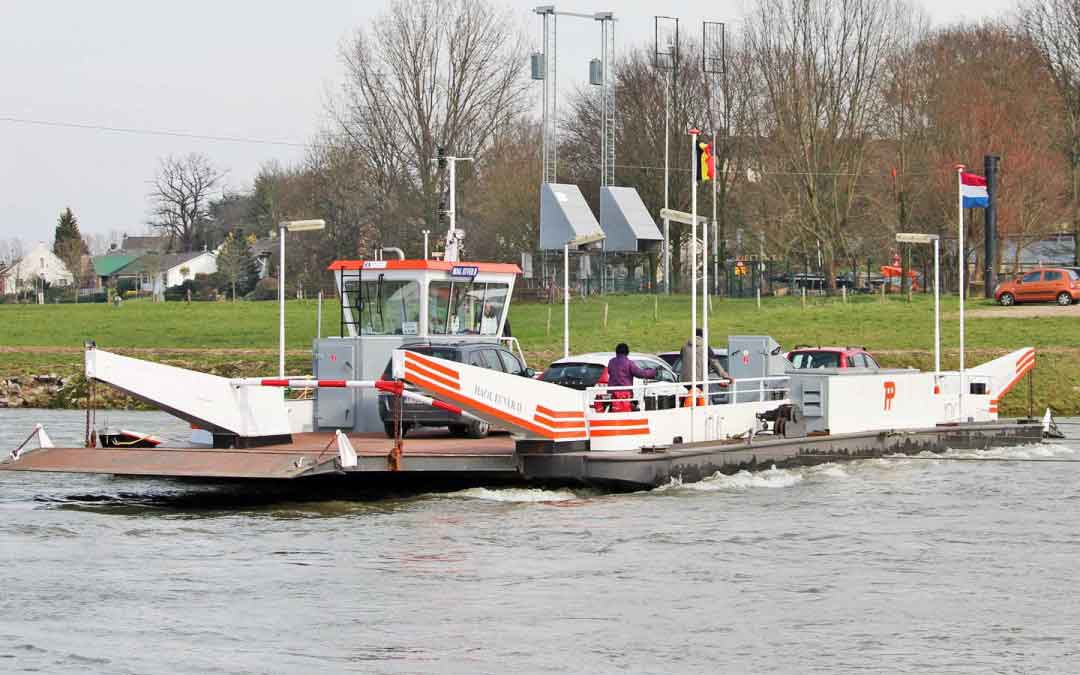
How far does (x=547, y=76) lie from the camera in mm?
59562

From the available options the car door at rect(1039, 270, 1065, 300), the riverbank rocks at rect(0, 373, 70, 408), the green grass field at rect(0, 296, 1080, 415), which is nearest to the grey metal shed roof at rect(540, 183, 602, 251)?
the green grass field at rect(0, 296, 1080, 415)

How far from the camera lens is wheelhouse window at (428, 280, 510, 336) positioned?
25.3 m

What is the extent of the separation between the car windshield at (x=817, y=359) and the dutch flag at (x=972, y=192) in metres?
3.58

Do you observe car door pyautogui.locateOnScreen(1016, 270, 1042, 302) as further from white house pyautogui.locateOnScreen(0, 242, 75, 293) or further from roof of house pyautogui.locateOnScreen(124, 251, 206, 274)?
white house pyautogui.locateOnScreen(0, 242, 75, 293)

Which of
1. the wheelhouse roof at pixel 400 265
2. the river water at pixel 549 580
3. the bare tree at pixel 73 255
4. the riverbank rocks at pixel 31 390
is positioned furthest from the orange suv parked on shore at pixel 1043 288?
the bare tree at pixel 73 255

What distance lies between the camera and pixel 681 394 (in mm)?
22734

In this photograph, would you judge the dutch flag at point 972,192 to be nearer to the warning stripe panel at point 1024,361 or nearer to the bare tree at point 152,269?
the warning stripe panel at point 1024,361

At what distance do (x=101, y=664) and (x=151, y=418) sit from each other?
27.5 meters

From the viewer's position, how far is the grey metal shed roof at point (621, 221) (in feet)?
204

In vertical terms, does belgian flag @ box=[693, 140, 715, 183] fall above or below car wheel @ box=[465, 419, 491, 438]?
above

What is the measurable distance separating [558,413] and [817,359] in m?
10.2

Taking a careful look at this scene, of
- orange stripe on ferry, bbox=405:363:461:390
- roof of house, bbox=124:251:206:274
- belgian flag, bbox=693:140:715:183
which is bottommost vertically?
orange stripe on ferry, bbox=405:363:461:390

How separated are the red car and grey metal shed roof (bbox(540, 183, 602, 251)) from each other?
23254 mm

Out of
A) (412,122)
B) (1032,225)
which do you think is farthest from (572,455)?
(412,122)
